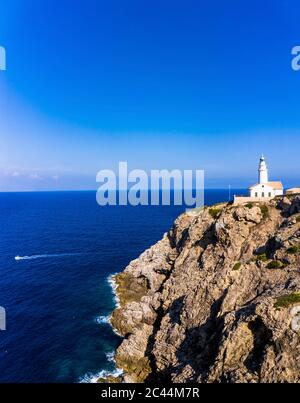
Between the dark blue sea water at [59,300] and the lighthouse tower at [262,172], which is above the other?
the lighthouse tower at [262,172]

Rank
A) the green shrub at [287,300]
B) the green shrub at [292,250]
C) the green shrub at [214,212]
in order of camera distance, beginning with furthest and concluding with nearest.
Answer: the green shrub at [214,212]
the green shrub at [292,250]
the green shrub at [287,300]

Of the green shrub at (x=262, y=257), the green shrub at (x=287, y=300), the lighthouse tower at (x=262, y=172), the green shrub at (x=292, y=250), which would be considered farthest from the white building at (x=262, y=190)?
the green shrub at (x=287, y=300)

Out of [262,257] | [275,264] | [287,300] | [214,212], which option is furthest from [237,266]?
Result: [214,212]

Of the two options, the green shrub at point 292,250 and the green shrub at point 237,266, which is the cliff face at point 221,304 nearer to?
the green shrub at point 237,266

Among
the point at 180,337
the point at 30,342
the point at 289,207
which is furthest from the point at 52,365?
the point at 289,207

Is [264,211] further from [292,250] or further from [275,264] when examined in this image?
[275,264]

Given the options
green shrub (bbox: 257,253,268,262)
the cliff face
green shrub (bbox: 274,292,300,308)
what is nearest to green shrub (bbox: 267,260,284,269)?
the cliff face

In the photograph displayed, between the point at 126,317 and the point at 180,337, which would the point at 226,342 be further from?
A: the point at 126,317

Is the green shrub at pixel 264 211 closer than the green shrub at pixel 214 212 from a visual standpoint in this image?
Yes
